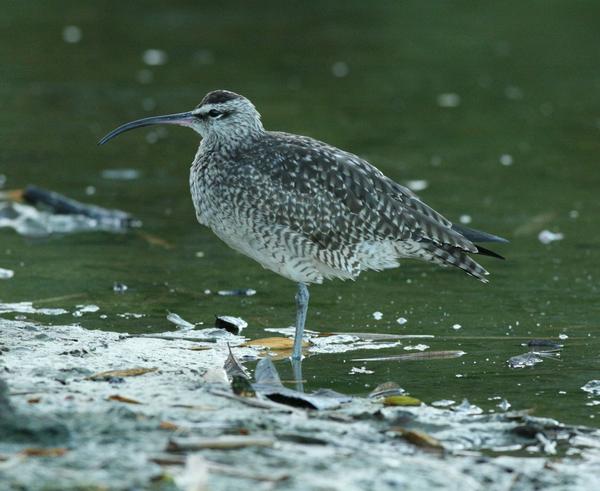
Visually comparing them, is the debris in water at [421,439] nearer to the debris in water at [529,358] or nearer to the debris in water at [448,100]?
the debris in water at [529,358]

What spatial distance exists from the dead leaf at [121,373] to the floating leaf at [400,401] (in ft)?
4.54

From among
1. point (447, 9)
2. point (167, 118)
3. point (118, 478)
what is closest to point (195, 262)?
point (167, 118)

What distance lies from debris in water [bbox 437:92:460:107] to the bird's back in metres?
8.12

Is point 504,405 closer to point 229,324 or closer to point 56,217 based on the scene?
point 229,324

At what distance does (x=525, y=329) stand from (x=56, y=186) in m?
5.92

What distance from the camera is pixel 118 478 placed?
5590mm

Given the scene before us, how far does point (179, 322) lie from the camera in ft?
29.8

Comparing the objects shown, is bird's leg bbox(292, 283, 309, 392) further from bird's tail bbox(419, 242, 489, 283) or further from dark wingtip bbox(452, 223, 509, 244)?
dark wingtip bbox(452, 223, 509, 244)

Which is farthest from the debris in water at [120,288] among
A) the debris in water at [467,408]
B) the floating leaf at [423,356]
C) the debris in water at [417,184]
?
the debris in water at [417,184]

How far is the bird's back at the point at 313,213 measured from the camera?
8656 millimetres

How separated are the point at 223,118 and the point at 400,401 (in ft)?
9.39

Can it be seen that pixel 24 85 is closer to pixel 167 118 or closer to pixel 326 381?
pixel 167 118

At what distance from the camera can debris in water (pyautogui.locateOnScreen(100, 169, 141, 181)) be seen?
13.7 metres

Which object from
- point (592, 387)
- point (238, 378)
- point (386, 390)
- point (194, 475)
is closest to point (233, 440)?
point (194, 475)
